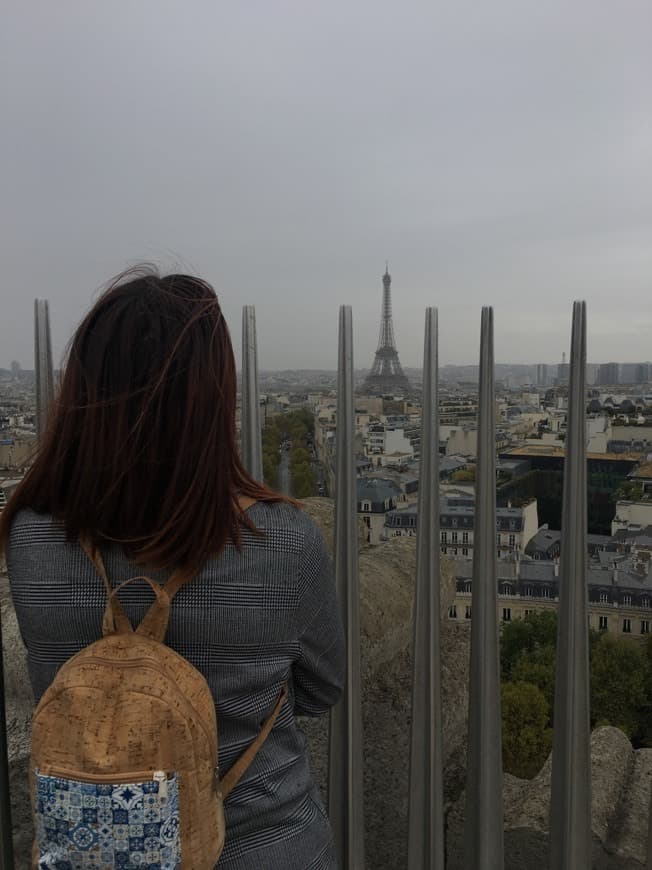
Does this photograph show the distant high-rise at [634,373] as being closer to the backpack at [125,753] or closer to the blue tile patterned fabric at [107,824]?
the backpack at [125,753]

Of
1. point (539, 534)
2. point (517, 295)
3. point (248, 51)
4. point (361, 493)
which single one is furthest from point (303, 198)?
point (539, 534)

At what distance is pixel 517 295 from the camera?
2.19 metres

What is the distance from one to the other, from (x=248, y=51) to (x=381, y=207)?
25.9 inches

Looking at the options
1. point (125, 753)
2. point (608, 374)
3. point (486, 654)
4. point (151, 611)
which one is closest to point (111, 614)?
point (151, 611)

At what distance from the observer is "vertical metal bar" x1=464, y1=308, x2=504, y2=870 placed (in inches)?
75.9

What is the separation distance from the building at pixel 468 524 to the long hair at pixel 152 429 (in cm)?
119

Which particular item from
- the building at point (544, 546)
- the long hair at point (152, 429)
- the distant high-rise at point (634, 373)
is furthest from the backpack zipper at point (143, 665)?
the distant high-rise at point (634, 373)

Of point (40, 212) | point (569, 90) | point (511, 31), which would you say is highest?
point (511, 31)

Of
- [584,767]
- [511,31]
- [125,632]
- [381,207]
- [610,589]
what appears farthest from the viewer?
[381,207]

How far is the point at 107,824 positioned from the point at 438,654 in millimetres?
1251

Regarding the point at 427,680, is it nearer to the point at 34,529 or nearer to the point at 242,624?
the point at 242,624

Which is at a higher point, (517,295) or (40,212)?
(40,212)

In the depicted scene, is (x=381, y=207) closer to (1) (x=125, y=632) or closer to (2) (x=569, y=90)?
(2) (x=569, y=90)

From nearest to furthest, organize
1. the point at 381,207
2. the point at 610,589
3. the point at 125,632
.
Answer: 1. the point at 125,632
2. the point at 610,589
3. the point at 381,207
